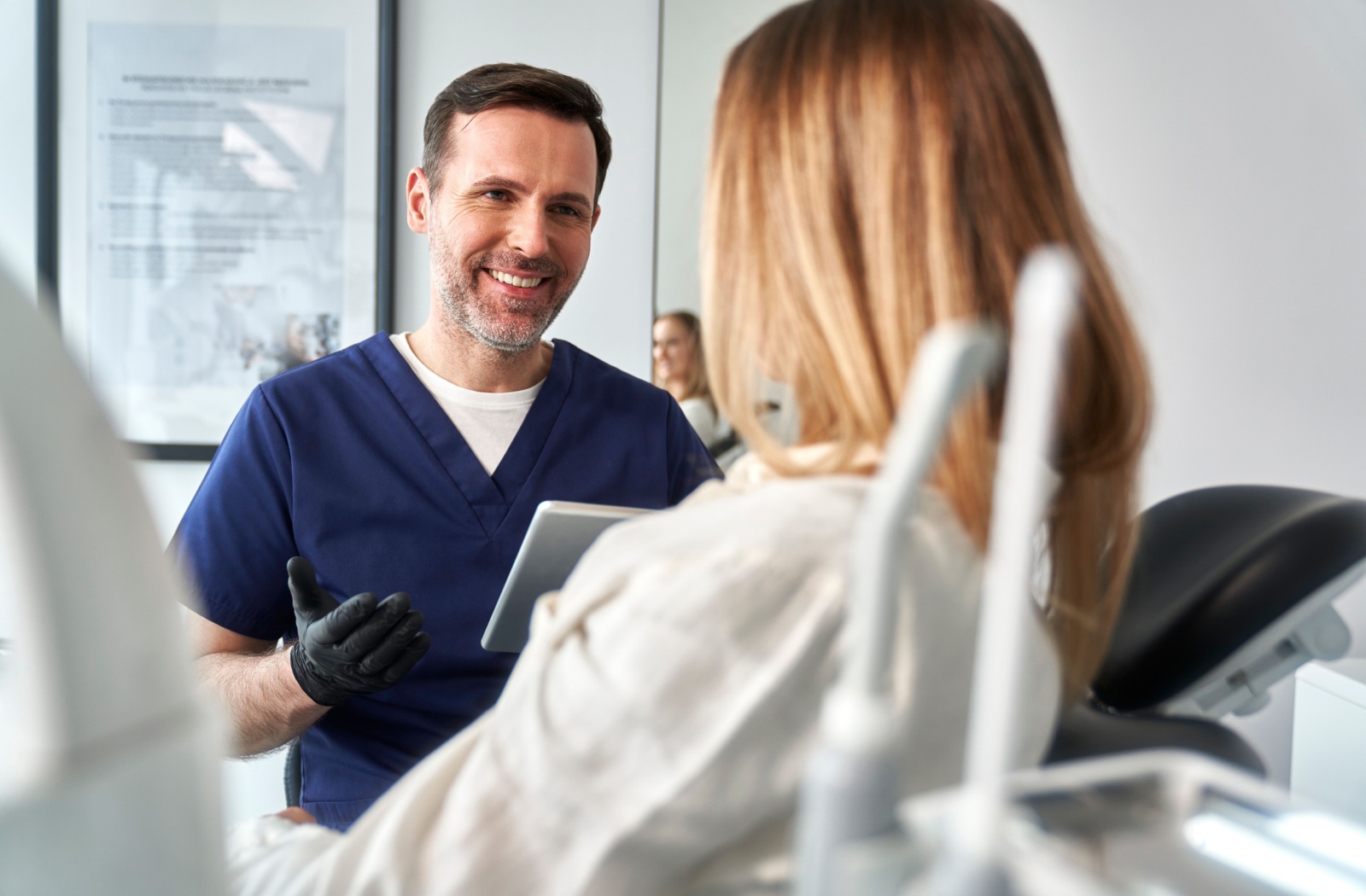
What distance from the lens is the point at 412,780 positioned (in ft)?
1.69

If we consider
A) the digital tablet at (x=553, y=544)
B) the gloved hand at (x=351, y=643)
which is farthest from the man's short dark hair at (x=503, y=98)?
the digital tablet at (x=553, y=544)

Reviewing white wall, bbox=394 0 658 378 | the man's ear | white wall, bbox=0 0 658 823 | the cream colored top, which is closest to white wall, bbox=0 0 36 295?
white wall, bbox=0 0 658 823

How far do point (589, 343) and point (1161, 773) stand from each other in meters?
1.73

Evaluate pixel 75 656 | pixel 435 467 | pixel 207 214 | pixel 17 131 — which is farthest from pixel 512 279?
pixel 17 131

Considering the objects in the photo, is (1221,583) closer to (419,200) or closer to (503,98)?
(503,98)

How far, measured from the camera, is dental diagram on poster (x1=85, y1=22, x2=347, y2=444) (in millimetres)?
1978

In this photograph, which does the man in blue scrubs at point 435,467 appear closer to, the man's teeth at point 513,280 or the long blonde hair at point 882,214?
the man's teeth at point 513,280

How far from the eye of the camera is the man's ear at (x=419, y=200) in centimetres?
153

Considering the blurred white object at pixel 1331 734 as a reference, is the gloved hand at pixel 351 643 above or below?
above

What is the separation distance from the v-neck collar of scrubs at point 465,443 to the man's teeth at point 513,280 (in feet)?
0.46

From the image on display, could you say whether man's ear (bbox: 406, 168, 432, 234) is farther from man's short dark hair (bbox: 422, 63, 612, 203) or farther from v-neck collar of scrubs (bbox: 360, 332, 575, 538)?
v-neck collar of scrubs (bbox: 360, 332, 575, 538)

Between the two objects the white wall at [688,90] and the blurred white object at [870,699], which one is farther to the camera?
the white wall at [688,90]

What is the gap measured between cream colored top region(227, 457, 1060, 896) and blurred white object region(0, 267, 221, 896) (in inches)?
7.2

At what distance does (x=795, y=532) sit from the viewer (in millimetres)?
481
